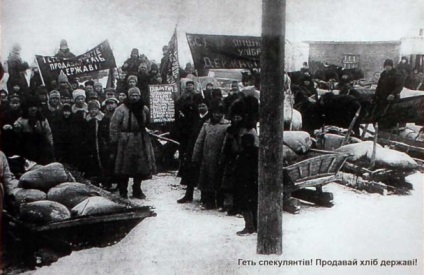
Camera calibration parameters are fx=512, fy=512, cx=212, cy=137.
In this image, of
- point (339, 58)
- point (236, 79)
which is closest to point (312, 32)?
point (339, 58)

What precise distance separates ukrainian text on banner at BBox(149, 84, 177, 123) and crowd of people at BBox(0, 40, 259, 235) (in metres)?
0.04

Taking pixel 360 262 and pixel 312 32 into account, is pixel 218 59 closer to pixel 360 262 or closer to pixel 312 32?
pixel 312 32

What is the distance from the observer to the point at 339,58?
13.7ft

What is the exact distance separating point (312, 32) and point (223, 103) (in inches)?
35.9

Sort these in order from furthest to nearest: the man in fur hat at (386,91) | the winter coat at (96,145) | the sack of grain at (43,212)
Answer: the man in fur hat at (386,91) < the winter coat at (96,145) < the sack of grain at (43,212)

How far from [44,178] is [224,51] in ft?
5.67

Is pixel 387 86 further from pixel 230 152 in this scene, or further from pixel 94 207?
pixel 94 207

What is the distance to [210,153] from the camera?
412 cm

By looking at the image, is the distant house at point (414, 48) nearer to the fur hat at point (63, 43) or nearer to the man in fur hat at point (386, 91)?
the man in fur hat at point (386, 91)

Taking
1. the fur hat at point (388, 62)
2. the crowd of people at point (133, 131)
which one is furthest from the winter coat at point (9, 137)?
the fur hat at point (388, 62)

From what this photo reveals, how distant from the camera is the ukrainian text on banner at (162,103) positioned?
4125mm

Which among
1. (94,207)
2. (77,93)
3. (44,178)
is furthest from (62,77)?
(94,207)

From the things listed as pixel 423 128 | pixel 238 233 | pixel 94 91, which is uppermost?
pixel 94 91

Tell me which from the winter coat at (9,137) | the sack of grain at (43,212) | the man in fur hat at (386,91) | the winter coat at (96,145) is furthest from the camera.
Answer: the man in fur hat at (386,91)
